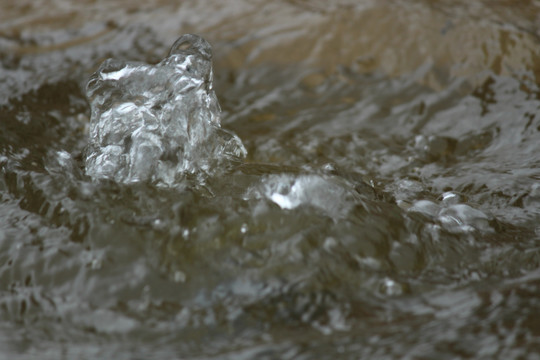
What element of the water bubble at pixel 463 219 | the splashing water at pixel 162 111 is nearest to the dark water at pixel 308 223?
the water bubble at pixel 463 219

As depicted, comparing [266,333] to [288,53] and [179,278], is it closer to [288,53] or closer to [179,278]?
[179,278]

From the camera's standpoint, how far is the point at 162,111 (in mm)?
2234

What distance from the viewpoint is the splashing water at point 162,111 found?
2.16 meters

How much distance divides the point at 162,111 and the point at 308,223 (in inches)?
30.6

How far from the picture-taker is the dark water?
56.2 inches

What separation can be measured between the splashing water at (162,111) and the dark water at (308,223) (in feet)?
0.44

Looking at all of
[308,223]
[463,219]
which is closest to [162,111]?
[308,223]

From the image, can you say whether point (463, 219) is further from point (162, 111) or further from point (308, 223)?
point (162, 111)

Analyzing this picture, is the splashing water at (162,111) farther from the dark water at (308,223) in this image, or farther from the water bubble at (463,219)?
the water bubble at (463,219)

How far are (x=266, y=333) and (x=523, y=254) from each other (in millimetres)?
733

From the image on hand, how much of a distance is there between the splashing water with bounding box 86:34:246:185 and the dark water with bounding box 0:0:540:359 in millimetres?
133

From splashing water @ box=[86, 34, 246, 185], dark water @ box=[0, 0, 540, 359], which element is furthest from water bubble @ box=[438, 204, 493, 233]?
splashing water @ box=[86, 34, 246, 185]

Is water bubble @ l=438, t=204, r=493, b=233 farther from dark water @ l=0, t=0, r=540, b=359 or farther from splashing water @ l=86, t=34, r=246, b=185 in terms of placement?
splashing water @ l=86, t=34, r=246, b=185

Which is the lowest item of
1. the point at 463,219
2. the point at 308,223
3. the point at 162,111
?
the point at 463,219
